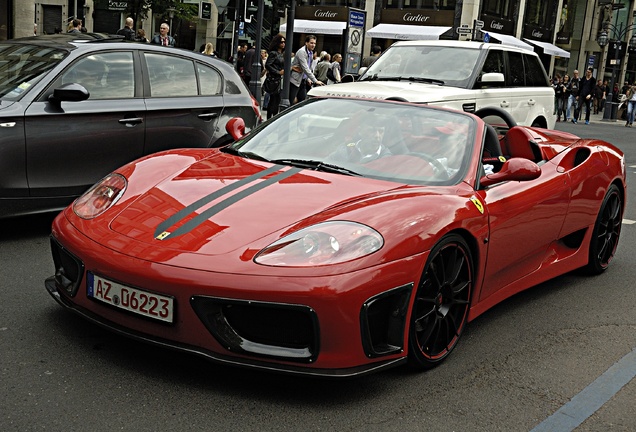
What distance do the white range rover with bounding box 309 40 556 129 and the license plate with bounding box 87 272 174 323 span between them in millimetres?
6081

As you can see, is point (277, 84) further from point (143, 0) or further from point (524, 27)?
point (524, 27)

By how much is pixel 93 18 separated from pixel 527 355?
42.1 metres

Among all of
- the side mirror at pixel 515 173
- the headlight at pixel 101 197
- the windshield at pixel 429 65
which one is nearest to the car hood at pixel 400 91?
the windshield at pixel 429 65

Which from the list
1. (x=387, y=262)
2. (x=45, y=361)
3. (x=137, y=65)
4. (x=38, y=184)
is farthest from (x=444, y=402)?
(x=137, y=65)

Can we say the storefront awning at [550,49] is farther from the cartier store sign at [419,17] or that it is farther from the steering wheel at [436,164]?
the steering wheel at [436,164]

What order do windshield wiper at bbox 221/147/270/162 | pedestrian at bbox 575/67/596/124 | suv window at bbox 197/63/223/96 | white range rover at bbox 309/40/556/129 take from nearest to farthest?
windshield wiper at bbox 221/147/270/162 < suv window at bbox 197/63/223/96 < white range rover at bbox 309/40/556/129 < pedestrian at bbox 575/67/596/124

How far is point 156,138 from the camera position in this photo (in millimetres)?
6500

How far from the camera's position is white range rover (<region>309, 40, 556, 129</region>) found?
30.8 feet

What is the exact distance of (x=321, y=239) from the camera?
333 centimetres

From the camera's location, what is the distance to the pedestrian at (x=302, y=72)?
1580cm

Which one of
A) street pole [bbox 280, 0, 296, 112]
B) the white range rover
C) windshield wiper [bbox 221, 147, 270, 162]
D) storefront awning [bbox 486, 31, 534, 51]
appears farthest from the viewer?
storefront awning [bbox 486, 31, 534, 51]

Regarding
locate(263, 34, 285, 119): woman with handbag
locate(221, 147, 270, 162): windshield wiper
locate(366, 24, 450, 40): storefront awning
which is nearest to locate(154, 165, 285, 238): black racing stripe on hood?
locate(221, 147, 270, 162): windshield wiper

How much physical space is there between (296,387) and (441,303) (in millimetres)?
808

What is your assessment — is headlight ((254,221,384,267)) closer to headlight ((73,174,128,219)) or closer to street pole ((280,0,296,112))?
headlight ((73,174,128,219))
